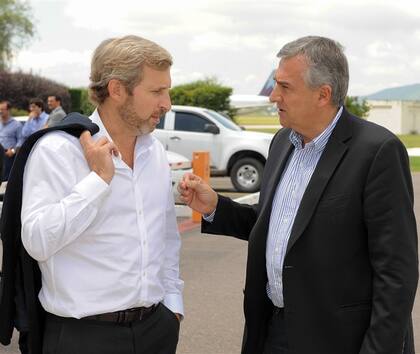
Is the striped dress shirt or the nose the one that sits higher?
the nose

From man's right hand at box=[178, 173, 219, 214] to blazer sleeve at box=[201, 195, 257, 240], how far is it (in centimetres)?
4

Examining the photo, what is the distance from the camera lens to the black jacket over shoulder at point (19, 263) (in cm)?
270

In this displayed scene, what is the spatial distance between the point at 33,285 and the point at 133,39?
3.03 ft

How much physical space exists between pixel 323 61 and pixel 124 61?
2.37 ft

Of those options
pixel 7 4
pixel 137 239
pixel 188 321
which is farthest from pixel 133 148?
pixel 7 4

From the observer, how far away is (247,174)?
676 inches

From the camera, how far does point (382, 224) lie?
2758 millimetres

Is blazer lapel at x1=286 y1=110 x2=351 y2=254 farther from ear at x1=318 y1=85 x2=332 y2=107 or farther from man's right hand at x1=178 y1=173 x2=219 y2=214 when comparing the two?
man's right hand at x1=178 y1=173 x2=219 y2=214

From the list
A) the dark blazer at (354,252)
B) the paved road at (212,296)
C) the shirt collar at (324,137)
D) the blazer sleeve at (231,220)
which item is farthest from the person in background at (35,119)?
the dark blazer at (354,252)

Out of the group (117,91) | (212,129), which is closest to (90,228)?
(117,91)

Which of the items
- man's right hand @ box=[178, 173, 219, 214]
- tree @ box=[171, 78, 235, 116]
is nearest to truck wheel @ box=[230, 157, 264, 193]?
man's right hand @ box=[178, 173, 219, 214]

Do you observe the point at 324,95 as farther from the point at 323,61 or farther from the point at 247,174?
the point at 247,174

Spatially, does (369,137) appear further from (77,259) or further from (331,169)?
(77,259)

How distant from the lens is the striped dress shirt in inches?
118
